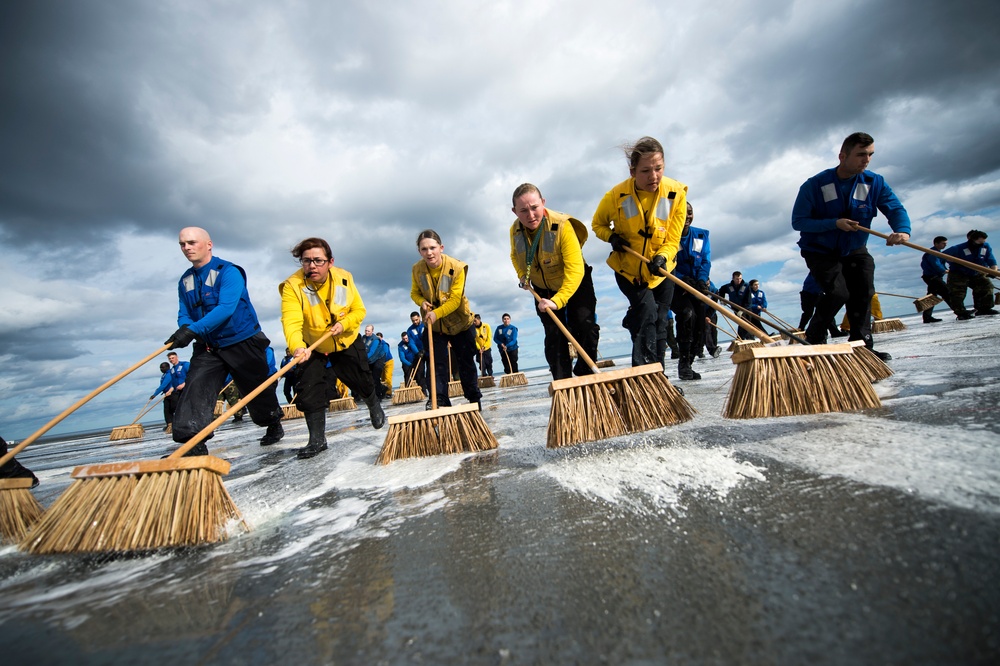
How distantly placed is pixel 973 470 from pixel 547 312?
2.65 m

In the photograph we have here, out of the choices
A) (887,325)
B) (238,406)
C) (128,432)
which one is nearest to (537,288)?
(238,406)

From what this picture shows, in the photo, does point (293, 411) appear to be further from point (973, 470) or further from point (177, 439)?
point (973, 470)

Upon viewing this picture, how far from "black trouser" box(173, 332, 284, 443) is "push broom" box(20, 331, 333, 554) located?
1.23m

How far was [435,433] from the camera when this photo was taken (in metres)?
3.04

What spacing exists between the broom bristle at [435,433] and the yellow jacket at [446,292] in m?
1.41

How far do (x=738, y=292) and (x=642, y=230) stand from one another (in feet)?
24.5

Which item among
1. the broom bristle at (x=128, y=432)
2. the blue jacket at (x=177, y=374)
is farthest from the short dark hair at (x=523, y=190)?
the broom bristle at (x=128, y=432)

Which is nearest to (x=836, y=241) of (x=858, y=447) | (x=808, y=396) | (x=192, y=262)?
(x=808, y=396)

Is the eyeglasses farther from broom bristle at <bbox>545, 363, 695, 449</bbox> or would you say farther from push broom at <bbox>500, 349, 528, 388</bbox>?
push broom at <bbox>500, 349, 528, 388</bbox>

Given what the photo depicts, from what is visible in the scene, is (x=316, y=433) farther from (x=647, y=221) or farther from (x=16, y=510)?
(x=647, y=221)

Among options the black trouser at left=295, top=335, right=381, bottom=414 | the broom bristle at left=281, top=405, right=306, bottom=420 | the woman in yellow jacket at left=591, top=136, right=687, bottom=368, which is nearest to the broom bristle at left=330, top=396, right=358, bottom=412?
the broom bristle at left=281, top=405, right=306, bottom=420

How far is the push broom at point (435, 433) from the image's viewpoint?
2.94m

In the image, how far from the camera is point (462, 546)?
1.23m

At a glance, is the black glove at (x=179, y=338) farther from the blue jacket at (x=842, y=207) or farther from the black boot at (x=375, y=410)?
the blue jacket at (x=842, y=207)
